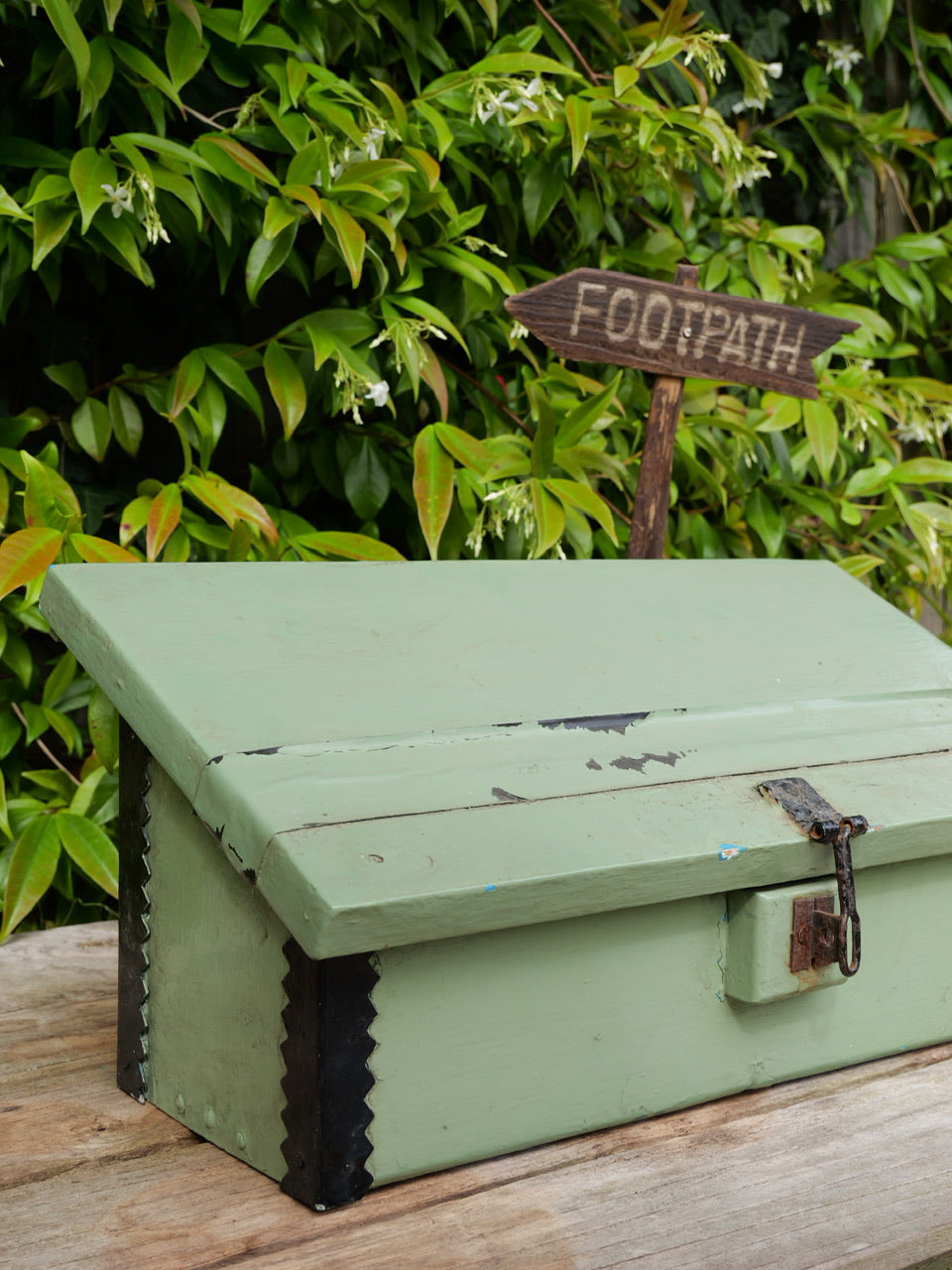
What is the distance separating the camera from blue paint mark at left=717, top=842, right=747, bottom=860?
3.11ft

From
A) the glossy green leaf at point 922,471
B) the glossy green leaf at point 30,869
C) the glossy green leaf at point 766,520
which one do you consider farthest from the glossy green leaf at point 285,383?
the glossy green leaf at point 922,471

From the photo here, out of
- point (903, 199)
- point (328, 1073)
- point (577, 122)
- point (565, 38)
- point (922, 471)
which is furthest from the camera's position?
point (903, 199)

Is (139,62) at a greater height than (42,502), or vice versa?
(139,62)

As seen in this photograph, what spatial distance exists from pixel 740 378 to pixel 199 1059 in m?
1.03

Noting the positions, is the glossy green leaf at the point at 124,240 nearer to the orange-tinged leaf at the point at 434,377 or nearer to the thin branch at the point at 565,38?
the orange-tinged leaf at the point at 434,377

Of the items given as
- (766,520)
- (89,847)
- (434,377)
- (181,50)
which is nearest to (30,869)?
(89,847)

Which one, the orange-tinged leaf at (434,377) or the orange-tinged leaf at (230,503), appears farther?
the orange-tinged leaf at (434,377)

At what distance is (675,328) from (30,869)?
3.28 ft

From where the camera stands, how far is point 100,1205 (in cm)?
89

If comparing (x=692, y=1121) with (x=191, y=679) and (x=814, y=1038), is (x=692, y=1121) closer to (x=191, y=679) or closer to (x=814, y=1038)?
(x=814, y=1038)

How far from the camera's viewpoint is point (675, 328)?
1509mm

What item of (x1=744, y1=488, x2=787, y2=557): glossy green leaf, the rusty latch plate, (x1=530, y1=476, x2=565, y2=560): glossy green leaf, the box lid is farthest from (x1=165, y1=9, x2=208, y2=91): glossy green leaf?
the rusty latch plate

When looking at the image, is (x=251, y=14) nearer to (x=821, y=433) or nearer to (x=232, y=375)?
(x=232, y=375)

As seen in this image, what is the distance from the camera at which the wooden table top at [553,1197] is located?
824mm
